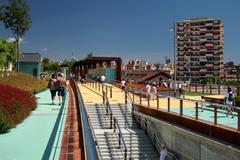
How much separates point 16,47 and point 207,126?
55339mm

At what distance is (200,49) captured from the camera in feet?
589

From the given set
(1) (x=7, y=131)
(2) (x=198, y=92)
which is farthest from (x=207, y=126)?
(2) (x=198, y=92)

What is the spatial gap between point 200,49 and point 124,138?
164m

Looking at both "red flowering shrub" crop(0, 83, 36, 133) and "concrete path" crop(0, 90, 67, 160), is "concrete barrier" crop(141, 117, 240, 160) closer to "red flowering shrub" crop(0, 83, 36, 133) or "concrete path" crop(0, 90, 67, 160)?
"concrete path" crop(0, 90, 67, 160)

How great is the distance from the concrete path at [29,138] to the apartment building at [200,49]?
155 metres

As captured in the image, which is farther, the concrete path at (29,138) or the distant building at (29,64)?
the distant building at (29,64)

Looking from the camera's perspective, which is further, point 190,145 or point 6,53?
point 6,53

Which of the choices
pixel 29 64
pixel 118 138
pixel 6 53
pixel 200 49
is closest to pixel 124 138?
pixel 118 138

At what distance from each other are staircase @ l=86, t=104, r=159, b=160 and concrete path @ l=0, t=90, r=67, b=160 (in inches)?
92.1

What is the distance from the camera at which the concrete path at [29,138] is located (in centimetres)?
1285

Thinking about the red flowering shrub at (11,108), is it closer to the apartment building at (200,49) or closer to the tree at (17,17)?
the tree at (17,17)

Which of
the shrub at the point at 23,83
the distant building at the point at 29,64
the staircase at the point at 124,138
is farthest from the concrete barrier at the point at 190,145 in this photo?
the distant building at the point at 29,64

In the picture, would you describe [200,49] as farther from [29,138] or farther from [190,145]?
[29,138]

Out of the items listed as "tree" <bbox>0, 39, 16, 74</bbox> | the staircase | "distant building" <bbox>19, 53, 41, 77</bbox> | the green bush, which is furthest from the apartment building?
the green bush
